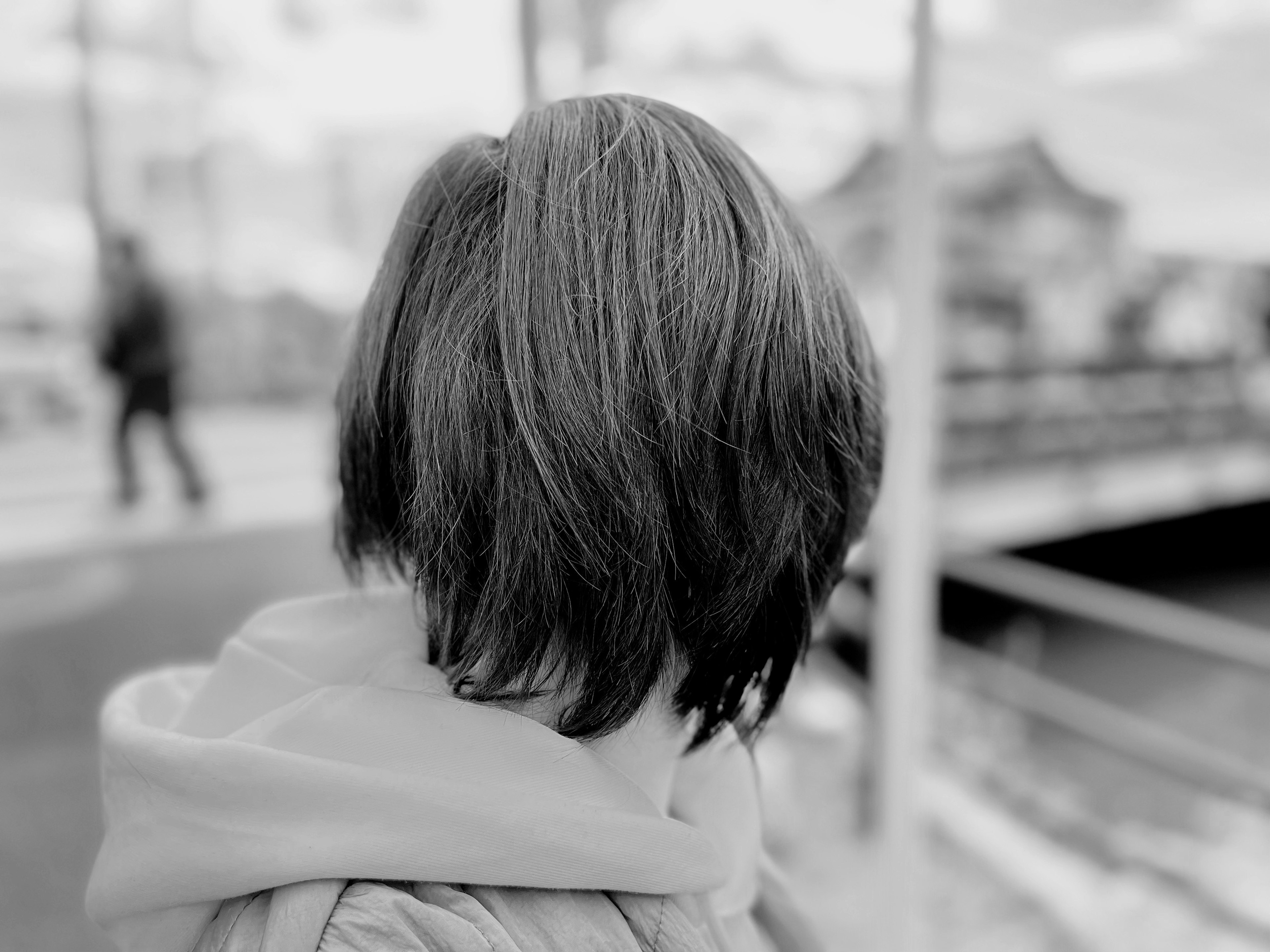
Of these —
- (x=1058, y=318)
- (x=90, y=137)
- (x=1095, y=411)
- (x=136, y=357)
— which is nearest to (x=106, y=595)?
(x=136, y=357)

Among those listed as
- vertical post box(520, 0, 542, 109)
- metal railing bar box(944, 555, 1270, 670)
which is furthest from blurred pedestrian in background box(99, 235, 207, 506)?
metal railing bar box(944, 555, 1270, 670)

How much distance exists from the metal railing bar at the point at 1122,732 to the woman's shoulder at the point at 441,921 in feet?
5.03

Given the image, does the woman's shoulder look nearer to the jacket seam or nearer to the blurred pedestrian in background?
the jacket seam

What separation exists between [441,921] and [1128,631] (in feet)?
7.17

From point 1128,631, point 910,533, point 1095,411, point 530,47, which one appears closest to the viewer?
point 910,533

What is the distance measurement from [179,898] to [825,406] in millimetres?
466

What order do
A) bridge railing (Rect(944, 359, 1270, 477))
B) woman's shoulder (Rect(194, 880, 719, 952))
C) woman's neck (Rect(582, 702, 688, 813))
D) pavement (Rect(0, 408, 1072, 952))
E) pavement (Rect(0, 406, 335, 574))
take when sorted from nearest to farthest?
woman's shoulder (Rect(194, 880, 719, 952))
woman's neck (Rect(582, 702, 688, 813))
pavement (Rect(0, 408, 1072, 952))
pavement (Rect(0, 406, 335, 574))
bridge railing (Rect(944, 359, 1270, 477))

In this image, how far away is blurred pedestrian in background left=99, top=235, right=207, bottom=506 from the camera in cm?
158

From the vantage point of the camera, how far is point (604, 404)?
0.49m

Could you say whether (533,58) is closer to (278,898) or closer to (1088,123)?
(1088,123)

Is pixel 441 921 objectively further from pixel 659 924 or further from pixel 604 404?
pixel 604 404

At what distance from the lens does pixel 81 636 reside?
1485 millimetres

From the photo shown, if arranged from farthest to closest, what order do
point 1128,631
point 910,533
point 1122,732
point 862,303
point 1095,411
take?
point 1095,411 < point 1128,631 < point 1122,732 < point 910,533 < point 862,303

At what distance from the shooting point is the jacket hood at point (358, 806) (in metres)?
0.47
